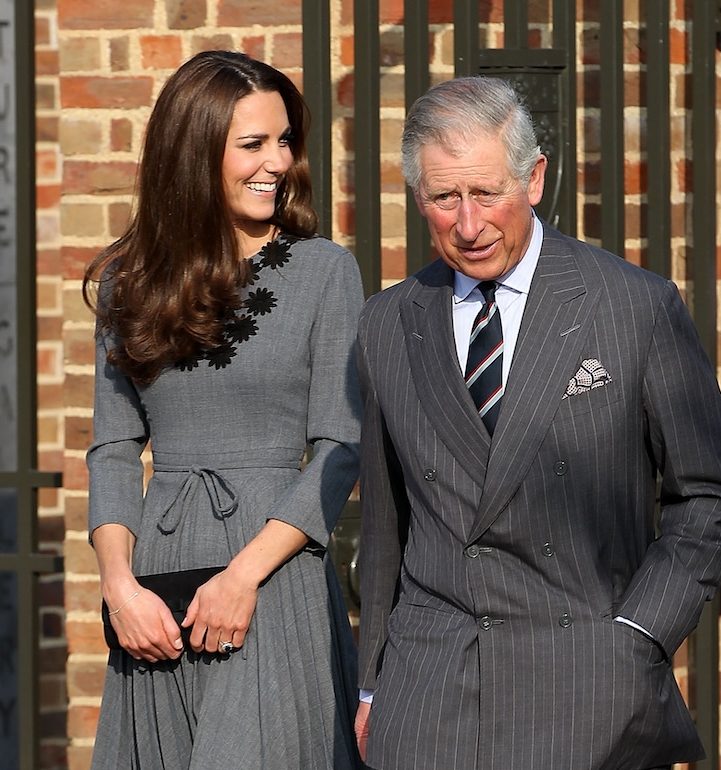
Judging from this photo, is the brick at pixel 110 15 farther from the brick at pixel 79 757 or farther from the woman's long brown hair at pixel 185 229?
the brick at pixel 79 757

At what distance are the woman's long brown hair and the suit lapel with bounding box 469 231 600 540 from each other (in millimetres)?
800

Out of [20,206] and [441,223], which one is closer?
[441,223]

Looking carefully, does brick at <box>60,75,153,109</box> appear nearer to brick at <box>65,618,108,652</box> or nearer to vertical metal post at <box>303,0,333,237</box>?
vertical metal post at <box>303,0,333,237</box>

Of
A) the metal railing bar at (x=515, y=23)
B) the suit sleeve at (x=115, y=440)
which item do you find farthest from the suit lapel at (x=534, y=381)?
the metal railing bar at (x=515, y=23)

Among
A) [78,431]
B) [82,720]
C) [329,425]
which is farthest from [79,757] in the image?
[329,425]

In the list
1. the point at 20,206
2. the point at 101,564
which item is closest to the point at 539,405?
the point at 101,564

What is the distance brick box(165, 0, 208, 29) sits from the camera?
4.11 metres

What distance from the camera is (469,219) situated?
8.23ft

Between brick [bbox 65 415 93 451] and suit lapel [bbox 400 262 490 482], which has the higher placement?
suit lapel [bbox 400 262 490 482]

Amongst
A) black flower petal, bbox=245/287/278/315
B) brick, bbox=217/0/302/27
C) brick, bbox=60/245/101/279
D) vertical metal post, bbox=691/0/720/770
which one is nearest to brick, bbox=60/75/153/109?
brick, bbox=217/0/302/27

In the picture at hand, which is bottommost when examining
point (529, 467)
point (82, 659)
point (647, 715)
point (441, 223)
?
point (82, 659)

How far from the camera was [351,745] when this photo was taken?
3152 mm

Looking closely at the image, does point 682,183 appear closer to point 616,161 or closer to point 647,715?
point 616,161

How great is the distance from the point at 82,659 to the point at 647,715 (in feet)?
6.87
